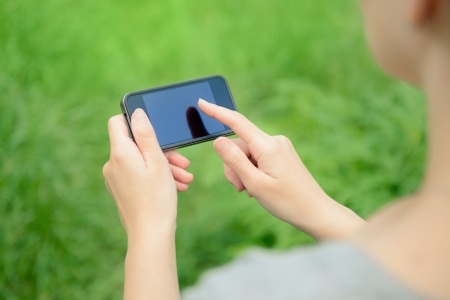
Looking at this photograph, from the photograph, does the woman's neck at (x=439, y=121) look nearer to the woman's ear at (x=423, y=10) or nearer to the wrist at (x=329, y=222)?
the woman's ear at (x=423, y=10)

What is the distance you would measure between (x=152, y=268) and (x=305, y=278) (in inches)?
15.7

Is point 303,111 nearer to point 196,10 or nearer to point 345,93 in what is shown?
point 345,93

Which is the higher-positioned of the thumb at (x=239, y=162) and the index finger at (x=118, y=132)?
the index finger at (x=118, y=132)

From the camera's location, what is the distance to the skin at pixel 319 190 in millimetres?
640

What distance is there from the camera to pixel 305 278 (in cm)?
64

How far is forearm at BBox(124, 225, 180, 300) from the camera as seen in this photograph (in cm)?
99

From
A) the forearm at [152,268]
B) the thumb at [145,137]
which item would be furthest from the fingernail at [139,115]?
the forearm at [152,268]

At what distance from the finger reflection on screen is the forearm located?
32 cm

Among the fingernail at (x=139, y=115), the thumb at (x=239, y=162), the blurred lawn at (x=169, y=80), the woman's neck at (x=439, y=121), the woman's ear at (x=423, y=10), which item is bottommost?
the blurred lawn at (x=169, y=80)

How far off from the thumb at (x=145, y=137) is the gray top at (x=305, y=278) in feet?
1.57

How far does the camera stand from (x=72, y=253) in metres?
2.28

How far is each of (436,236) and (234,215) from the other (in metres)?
1.98

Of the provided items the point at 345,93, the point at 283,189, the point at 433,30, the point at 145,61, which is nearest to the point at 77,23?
the point at 145,61

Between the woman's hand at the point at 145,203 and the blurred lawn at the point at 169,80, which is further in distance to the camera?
the blurred lawn at the point at 169,80
